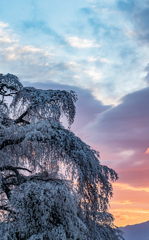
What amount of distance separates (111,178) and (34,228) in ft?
14.8

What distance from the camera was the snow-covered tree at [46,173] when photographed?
6484mm

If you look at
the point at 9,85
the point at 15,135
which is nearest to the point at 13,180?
the point at 15,135

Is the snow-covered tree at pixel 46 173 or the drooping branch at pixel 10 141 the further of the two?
the drooping branch at pixel 10 141

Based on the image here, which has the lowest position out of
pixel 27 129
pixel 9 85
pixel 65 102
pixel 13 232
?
pixel 13 232

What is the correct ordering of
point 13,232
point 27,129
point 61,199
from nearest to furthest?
point 13,232 → point 61,199 → point 27,129

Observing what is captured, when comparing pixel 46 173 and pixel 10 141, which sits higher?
pixel 10 141

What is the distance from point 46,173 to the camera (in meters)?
8.03

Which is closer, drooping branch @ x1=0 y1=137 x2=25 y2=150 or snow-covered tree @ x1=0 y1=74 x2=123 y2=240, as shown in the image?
snow-covered tree @ x1=0 y1=74 x2=123 y2=240

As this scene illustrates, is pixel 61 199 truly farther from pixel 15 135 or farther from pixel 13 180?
pixel 13 180

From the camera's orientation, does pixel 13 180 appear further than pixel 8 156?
Yes

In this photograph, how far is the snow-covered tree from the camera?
21.3 ft

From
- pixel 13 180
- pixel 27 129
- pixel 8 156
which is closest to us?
pixel 27 129

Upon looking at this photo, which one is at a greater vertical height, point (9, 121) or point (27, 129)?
point (9, 121)

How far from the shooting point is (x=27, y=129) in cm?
769
